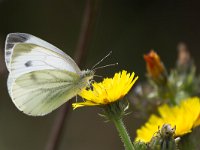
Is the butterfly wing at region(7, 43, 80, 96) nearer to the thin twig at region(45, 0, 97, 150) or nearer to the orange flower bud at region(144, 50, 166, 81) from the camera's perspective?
the thin twig at region(45, 0, 97, 150)

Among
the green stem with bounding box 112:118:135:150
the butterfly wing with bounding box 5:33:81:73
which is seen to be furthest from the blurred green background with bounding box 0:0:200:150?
the green stem with bounding box 112:118:135:150

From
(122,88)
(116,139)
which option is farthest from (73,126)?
(122,88)

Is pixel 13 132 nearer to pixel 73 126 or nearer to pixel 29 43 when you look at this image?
pixel 73 126

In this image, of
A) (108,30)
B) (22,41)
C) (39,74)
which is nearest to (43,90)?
(39,74)

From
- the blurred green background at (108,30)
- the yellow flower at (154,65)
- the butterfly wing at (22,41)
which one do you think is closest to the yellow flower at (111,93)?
the butterfly wing at (22,41)

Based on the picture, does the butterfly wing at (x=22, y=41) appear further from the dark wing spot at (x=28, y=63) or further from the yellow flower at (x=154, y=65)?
the yellow flower at (x=154, y=65)
